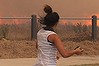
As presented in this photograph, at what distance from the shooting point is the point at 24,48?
16.4 m

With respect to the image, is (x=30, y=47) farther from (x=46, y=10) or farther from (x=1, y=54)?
(x=46, y=10)

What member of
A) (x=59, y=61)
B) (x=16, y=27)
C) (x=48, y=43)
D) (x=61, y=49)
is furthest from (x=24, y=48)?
(x=61, y=49)

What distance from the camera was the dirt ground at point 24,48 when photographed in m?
15.7

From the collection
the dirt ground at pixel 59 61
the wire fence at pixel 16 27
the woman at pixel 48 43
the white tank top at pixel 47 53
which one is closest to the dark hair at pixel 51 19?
the woman at pixel 48 43

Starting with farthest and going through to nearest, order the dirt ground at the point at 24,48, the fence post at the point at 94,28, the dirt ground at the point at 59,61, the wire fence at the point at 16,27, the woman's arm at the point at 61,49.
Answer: the fence post at the point at 94,28
the wire fence at the point at 16,27
the dirt ground at the point at 24,48
the dirt ground at the point at 59,61
the woman's arm at the point at 61,49

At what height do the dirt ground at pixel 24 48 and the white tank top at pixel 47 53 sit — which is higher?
the white tank top at pixel 47 53

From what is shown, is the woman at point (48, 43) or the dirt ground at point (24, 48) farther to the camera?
the dirt ground at point (24, 48)

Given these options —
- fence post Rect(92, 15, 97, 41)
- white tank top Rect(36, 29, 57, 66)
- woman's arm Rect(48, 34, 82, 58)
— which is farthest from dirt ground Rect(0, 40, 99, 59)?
woman's arm Rect(48, 34, 82, 58)

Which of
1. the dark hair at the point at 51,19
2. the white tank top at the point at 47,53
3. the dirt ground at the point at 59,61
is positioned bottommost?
the dirt ground at the point at 59,61

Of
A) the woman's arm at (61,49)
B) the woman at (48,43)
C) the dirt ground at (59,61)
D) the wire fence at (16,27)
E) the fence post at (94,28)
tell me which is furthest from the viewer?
the fence post at (94,28)

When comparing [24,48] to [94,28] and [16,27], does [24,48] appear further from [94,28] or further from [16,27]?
[94,28]

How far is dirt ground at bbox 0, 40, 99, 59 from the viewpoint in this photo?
15.7m

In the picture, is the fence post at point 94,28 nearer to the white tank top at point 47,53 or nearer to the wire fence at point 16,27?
the wire fence at point 16,27

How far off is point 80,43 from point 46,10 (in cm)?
1285
